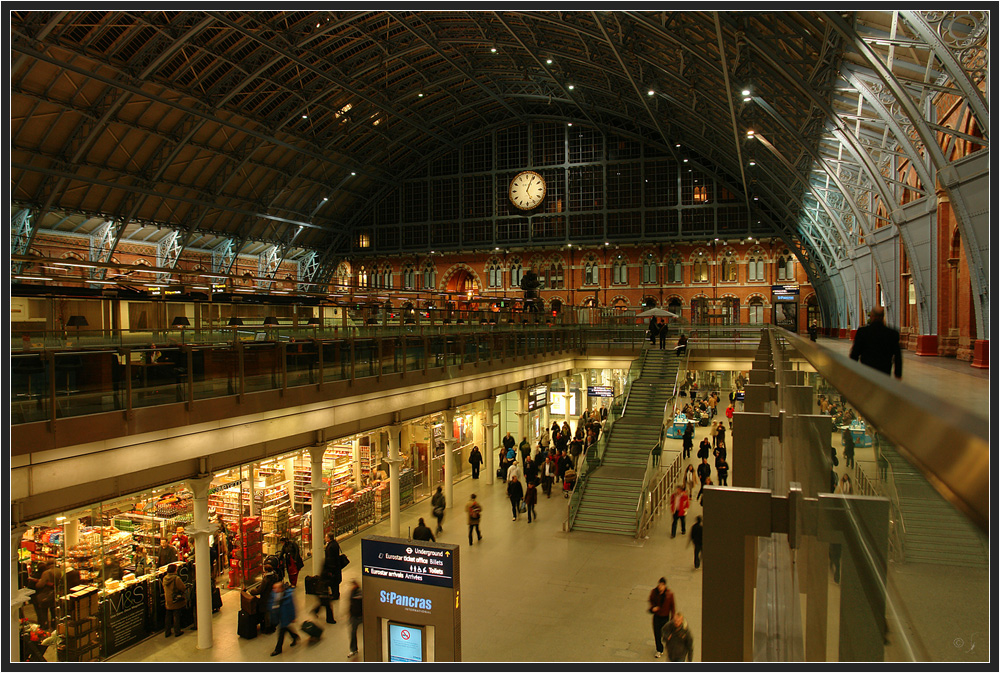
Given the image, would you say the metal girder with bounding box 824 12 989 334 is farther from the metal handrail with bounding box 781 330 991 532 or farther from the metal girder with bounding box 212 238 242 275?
the metal girder with bounding box 212 238 242 275

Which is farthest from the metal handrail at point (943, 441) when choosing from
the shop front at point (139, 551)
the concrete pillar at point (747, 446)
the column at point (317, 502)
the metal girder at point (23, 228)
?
the metal girder at point (23, 228)

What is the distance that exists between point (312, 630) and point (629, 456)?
11.5m

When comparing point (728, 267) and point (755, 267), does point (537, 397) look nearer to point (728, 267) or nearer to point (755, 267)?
point (728, 267)

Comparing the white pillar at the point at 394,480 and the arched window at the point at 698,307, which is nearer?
the white pillar at the point at 394,480

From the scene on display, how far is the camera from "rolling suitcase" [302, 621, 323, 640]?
10680 mm

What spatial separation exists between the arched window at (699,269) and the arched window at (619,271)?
194 inches

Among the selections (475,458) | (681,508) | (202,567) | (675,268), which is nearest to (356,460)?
(475,458)

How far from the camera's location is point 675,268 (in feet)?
159

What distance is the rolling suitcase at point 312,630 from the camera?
10.7 meters

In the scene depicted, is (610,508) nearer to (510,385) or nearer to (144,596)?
(510,385)

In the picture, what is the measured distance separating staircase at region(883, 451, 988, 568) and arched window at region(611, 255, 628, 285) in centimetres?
4981

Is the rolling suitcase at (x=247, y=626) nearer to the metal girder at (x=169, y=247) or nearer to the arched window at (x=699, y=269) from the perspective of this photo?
the metal girder at (x=169, y=247)

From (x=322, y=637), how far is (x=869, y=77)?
65.9 feet

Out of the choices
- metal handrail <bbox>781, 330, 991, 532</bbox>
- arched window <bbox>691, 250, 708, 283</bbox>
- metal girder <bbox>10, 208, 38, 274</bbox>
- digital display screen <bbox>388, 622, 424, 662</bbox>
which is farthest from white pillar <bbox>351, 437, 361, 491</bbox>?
arched window <bbox>691, 250, 708, 283</bbox>
